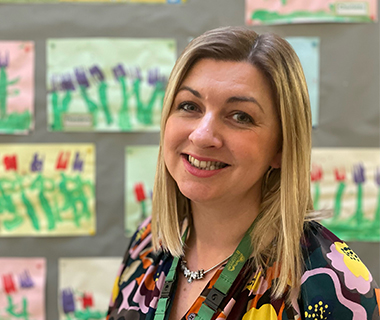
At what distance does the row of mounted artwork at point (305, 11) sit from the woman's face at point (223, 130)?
707 millimetres

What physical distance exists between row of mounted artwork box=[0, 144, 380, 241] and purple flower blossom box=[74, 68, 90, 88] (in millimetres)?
219

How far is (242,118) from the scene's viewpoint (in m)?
0.73

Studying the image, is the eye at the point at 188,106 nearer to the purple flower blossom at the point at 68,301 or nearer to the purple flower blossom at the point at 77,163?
the purple flower blossom at the point at 77,163

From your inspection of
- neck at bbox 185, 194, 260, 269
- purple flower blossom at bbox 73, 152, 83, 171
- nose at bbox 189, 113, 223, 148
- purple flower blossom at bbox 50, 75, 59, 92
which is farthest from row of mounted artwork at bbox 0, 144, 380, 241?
nose at bbox 189, 113, 223, 148

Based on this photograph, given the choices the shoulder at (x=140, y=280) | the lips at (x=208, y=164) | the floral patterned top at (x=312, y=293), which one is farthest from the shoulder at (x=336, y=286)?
the shoulder at (x=140, y=280)

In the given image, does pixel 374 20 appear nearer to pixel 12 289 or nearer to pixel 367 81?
pixel 367 81

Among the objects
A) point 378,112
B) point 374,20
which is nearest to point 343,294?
point 378,112

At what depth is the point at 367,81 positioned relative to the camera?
52.8 inches

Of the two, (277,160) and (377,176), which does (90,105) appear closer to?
(277,160)

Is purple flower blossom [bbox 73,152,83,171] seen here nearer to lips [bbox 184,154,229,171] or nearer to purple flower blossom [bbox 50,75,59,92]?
purple flower blossom [bbox 50,75,59,92]

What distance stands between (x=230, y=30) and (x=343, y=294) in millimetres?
536

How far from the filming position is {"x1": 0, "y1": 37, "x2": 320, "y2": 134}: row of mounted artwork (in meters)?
1.35

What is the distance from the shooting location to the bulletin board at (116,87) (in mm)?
1341

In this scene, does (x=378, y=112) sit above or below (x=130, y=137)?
above
